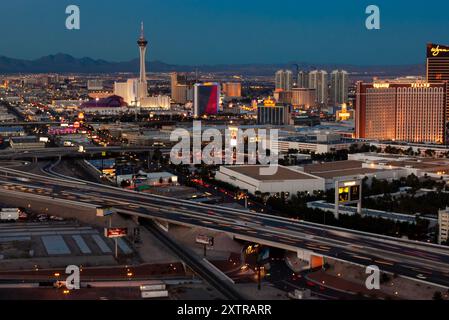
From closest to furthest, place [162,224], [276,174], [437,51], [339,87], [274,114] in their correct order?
1. [162,224]
2. [276,174]
3. [437,51]
4. [274,114]
5. [339,87]

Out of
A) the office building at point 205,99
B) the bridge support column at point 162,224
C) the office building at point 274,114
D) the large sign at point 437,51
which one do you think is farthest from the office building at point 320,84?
the bridge support column at point 162,224

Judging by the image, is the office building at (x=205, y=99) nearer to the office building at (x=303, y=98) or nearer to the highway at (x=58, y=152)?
the office building at (x=303, y=98)

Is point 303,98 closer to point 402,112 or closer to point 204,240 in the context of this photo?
point 402,112

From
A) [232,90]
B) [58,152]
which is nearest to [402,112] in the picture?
[58,152]

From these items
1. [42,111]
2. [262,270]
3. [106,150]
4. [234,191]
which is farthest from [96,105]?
[262,270]

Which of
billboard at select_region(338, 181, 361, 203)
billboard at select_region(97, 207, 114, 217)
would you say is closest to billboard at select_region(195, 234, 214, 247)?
billboard at select_region(97, 207, 114, 217)

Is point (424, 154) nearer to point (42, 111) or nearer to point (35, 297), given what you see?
point (35, 297)
